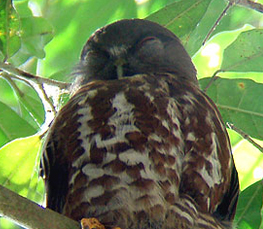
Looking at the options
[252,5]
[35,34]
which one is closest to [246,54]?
[252,5]

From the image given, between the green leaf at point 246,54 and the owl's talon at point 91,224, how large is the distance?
1.53m

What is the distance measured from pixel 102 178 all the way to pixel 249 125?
1169mm

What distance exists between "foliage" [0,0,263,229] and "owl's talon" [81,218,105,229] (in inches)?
34.1

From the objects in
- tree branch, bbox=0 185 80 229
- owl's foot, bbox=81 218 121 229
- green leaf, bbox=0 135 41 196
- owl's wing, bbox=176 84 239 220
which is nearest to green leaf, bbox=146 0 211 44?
owl's wing, bbox=176 84 239 220

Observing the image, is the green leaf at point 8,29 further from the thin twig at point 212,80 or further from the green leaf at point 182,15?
the thin twig at point 212,80

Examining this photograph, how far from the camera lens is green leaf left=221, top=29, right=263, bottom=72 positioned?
14.0ft

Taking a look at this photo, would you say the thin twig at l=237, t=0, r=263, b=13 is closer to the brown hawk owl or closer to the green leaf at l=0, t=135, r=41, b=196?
the brown hawk owl

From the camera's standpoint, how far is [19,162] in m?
3.85

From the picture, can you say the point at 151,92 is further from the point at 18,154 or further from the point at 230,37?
the point at 230,37

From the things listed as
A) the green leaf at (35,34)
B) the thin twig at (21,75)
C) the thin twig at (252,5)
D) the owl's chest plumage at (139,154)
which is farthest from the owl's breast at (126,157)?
the thin twig at (252,5)

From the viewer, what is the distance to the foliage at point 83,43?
153 inches

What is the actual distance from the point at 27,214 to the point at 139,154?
2.25 ft

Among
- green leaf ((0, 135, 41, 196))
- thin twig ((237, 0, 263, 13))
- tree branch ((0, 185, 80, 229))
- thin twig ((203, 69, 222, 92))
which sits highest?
thin twig ((237, 0, 263, 13))

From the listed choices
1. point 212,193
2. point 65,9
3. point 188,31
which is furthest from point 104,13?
point 212,193
